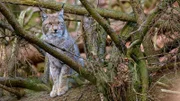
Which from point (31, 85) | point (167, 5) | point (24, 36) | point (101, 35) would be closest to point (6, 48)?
point (31, 85)

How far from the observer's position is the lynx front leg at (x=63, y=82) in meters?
5.21

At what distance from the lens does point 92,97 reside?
4.86 meters

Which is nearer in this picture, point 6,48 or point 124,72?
point 124,72

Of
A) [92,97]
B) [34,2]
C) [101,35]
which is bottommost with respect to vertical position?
[92,97]

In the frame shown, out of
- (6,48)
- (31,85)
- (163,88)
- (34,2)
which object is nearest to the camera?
(163,88)

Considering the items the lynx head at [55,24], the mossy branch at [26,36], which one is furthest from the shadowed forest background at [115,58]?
the lynx head at [55,24]

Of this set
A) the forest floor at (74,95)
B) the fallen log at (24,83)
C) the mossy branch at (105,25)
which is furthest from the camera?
the fallen log at (24,83)

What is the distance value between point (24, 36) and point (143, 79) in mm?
1371

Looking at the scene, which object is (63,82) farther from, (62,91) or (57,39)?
(57,39)

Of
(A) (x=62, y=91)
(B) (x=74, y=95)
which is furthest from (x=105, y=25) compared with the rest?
(A) (x=62, y=91)

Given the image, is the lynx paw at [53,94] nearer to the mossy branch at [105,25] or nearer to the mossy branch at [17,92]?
the mossy branch at [17,92]

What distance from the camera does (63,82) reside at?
17.5 ft

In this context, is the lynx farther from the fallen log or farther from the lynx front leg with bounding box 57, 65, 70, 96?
the fallen log

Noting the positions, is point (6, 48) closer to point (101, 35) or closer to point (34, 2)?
point (34, 2)
